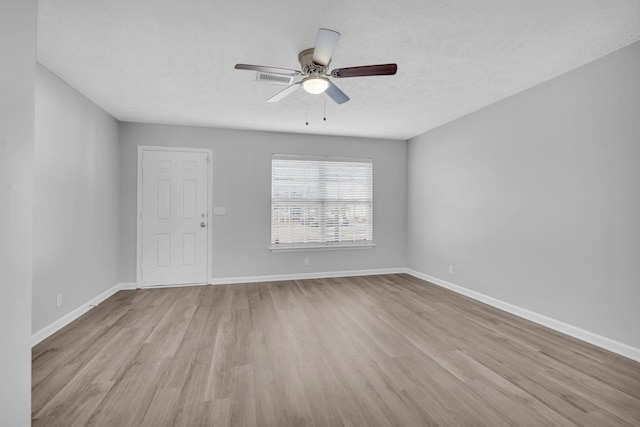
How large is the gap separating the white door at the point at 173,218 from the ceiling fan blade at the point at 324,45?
10.6ft

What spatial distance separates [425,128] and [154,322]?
472 centimetres

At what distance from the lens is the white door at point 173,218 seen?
15.5 feet

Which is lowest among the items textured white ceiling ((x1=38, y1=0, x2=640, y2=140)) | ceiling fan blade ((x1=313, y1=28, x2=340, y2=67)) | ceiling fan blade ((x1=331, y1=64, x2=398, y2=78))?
ceiling fan blade ((x1=331, y1=64, x2=398, y2=78))

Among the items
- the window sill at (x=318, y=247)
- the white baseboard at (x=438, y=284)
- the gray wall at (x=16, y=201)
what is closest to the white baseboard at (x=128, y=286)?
the white baseboard at (x=438, y=284)

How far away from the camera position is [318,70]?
2.45 metres

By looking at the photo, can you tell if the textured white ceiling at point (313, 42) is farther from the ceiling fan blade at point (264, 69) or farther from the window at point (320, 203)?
the window at point (320, 203)

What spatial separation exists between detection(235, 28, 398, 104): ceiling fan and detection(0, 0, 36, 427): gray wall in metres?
1.22

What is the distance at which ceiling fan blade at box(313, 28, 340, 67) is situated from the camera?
1985 mm

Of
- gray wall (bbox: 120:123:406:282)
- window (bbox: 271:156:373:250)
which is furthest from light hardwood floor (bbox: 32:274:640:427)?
window (bbox: 271:156:373:250)

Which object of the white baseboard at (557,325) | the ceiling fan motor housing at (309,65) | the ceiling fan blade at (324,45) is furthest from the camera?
the white baseboard at (557,325)

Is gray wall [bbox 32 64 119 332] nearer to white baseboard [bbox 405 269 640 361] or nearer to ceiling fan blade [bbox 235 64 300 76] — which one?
ceiling fan blade [bbox 235 64 300 76]

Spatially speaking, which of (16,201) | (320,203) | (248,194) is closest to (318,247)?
(320,203)

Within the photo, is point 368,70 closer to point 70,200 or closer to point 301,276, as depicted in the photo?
point 70,200

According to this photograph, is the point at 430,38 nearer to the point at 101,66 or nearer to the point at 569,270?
the point at 569,270
